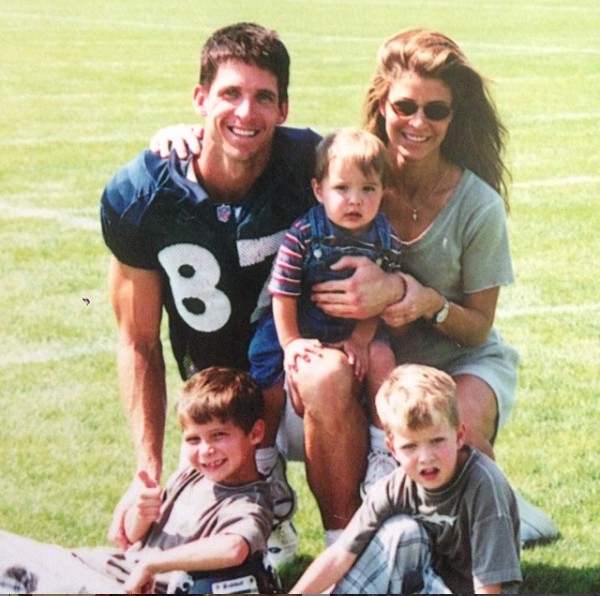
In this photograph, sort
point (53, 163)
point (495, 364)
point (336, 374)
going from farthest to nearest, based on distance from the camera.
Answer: point (53, 163)
point (495, 364)
point (336, 374)

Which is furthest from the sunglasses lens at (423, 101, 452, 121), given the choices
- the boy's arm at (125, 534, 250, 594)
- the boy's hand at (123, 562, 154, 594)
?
the boy's hand at (123, 562, 154, 594)

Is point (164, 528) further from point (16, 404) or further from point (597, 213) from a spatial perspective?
point (597, 213)

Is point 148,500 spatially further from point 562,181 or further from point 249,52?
point 562,181

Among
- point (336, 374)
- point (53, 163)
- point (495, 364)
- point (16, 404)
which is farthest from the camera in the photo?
point (53, 163)

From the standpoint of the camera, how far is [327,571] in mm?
2529

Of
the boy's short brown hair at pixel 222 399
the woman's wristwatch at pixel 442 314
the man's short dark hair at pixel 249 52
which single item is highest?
the man's short dark hair at pixel 249 52

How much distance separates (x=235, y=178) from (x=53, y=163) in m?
0.82

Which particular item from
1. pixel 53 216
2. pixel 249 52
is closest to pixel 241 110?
pixel 249 52

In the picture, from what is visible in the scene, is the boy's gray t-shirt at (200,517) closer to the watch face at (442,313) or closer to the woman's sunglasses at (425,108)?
the watch face at (442,313)

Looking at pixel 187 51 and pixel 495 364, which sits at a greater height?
pixel 187 51

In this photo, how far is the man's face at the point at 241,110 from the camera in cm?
249

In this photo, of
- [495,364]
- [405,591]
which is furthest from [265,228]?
[405,591]

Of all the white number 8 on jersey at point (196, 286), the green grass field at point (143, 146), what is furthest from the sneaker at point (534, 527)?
the white number 8 on jersey at point (196, 286)

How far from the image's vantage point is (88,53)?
3316mm
